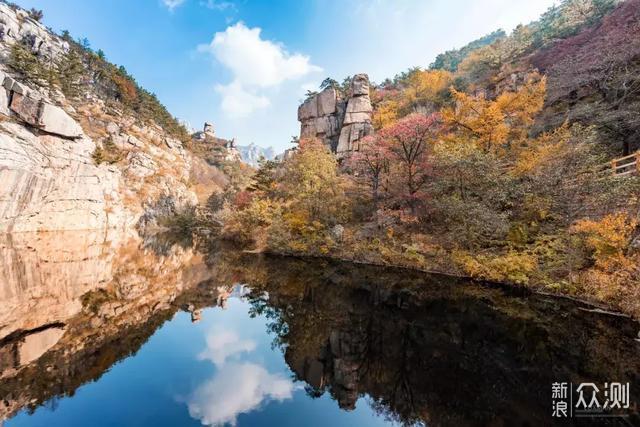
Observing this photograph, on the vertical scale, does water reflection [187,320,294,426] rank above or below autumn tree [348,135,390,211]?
below

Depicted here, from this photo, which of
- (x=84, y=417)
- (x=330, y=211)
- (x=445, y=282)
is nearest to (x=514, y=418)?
(x=84, y=417)

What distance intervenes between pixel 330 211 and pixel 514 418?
1919cm

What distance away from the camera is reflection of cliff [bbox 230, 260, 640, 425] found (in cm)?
542

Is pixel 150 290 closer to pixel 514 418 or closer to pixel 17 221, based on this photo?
pixel 514 418

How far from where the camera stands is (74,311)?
958cm

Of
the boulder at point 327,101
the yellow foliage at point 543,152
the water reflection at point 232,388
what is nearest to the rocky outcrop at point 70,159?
the boulder at point 327,101

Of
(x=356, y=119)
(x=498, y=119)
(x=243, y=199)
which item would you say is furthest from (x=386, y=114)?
(x=243, y=199)

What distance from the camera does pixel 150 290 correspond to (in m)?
12.6

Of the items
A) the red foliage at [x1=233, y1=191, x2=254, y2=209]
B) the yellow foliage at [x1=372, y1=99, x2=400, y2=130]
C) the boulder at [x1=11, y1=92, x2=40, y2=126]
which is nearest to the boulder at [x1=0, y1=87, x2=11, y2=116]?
the boulder at [x1=11, y1=92, x2=40, y2=126]

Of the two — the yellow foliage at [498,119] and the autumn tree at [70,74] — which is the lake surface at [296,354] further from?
the autumn tree at [70,74]

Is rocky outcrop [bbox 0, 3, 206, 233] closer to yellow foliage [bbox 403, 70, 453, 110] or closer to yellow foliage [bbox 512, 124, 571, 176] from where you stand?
yellow foliage [bbox 512, 124, 571, 176]

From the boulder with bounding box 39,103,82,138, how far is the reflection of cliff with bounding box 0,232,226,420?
24240mm

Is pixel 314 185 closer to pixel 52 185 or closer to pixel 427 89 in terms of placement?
pixel 427 89

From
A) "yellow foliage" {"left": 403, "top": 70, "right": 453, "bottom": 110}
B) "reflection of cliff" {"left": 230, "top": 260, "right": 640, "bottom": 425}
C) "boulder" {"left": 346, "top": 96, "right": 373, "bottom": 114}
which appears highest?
"yellow foliage" {"left": 403, "top": 70, "right": 453, "bottom": 110}
